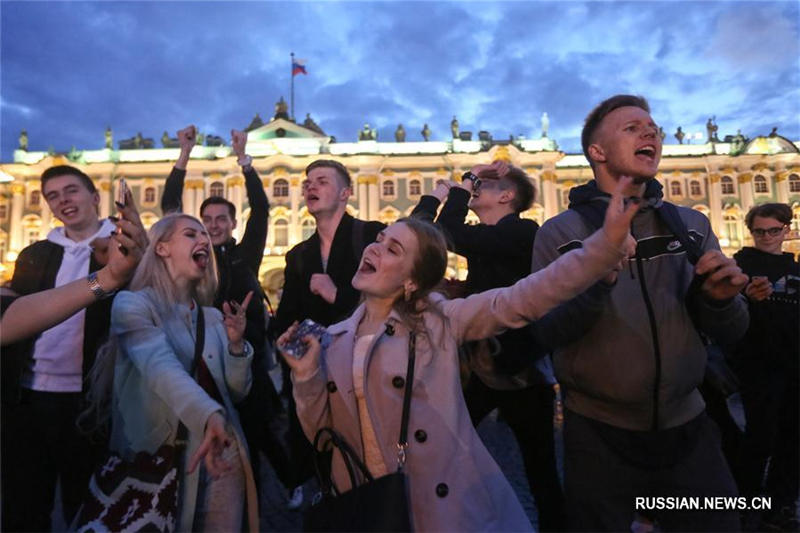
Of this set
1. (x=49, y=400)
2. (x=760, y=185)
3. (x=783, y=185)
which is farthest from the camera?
(x=760, y=185)

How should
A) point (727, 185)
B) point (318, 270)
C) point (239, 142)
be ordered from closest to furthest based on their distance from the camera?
point (318, 270), point (239, 142), point (727, 185)

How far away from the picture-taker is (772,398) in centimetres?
380

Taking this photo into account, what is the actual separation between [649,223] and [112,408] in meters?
2.54

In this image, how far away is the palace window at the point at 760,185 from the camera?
33.3 meters

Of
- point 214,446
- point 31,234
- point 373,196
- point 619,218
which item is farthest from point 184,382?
point 31,234

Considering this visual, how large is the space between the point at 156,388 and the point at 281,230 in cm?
3103

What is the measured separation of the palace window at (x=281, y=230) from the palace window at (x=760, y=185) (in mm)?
29692

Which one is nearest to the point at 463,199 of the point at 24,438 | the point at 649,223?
the point at 649,223

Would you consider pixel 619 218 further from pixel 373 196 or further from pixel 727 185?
pixel 727 185

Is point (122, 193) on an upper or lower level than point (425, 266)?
upper

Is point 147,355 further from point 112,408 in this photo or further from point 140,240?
point 140,240

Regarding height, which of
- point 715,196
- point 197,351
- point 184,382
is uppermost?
point 715,196

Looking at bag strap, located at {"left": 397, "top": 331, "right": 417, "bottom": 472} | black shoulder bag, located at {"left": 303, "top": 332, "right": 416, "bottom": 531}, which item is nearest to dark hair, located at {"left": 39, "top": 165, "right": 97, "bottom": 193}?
bag strap, located at {"left": 397, "top": 331, "right": 417, "bottom": 472}

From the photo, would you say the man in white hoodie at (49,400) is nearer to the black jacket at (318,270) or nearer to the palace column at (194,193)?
the black jacket at (318,270)
